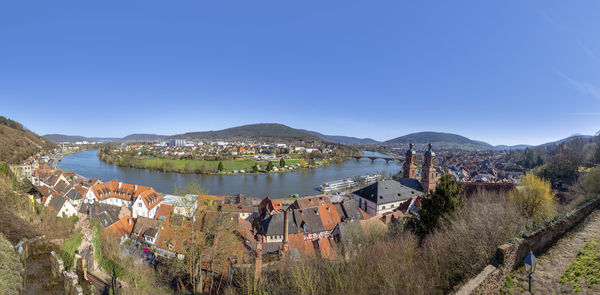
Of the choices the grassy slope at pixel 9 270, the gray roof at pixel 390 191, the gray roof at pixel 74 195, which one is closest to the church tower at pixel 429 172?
the gray roof at pixel 390 191

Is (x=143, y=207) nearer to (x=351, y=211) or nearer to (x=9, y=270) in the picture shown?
(x=351, y=211)

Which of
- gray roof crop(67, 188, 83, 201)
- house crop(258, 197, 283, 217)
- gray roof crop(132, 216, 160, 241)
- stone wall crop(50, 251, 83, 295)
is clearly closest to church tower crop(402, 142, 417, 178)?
house crop(258, 197, 283, 217)

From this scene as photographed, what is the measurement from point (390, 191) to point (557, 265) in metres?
16.4

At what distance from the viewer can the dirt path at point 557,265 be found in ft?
14.7

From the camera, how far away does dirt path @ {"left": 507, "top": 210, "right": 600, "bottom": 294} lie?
4.47m

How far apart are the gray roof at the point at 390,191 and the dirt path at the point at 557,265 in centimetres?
1354

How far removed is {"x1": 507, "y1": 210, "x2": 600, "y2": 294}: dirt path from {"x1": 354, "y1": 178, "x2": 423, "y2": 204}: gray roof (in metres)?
13.5

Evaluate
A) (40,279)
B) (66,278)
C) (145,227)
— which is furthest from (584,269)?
(145,227)

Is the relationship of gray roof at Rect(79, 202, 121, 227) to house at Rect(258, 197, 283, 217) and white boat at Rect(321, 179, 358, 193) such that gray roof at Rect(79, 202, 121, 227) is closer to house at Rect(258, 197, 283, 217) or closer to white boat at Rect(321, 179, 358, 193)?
house at Rect(258, 197, 283, 217)

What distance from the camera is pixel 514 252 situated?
505 centimetres

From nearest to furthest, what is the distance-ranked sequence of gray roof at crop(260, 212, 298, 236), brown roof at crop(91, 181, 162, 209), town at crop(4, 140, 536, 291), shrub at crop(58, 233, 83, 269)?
1. shrub at crop(58, 233, 83, 269)
2. town at crop(4, 140, 536, 291)
3. gray roof at crop(260, 212, 298, 236)
4. brown roof at crop(91, 181, 162, 209)

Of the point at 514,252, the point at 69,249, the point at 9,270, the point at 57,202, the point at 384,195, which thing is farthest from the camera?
the point at 384,195

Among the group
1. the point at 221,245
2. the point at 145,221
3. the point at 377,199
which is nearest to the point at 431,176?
the point at 377,199

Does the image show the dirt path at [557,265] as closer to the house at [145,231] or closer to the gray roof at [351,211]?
the gray roof at [351,211]
